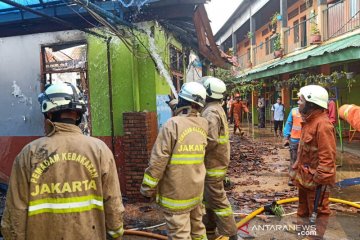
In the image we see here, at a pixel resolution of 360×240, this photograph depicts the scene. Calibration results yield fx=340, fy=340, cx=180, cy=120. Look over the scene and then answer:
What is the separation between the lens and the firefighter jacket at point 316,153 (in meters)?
3.77

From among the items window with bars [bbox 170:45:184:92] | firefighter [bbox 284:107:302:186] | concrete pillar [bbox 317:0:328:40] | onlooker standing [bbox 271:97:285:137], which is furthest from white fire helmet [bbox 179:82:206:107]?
concrete pillar [bbox 317:0:328:40]

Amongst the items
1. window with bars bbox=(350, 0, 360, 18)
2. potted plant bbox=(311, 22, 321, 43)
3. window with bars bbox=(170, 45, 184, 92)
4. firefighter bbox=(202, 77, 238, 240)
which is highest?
window with bars bbox=(350, 0, 360, 18)

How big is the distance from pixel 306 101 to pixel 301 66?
8547mm

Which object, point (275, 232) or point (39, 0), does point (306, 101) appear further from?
point (39, 0)

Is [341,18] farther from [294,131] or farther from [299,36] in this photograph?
[294,131]

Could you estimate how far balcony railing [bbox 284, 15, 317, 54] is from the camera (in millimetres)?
16538

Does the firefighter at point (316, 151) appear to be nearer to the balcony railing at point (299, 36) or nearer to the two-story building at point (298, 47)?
the two-story building at point (298, 47)

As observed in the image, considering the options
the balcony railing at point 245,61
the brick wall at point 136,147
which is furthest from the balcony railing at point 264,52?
the brick wall at point 136,147

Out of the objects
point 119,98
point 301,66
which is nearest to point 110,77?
point 119,98

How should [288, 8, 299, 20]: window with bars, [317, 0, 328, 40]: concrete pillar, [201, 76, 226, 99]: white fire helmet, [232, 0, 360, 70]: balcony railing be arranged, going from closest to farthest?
[201, 76, 226, 99]: white fire helmet, [232, 0, 360, 70]: balcony railing, [317, 0, 328, 40]: concrete pillar, [288, 8, 299, 20]: window with bars

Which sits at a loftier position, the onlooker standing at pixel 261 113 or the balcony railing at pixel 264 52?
the balcony railing at pixel 264 52

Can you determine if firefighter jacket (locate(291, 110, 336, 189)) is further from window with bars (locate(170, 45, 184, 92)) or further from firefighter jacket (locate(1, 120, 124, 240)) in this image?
window with bars (locate(170, 45, 184, 92))

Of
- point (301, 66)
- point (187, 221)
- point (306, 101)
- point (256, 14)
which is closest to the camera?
point (187, 221)

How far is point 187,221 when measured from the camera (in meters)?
3.46
